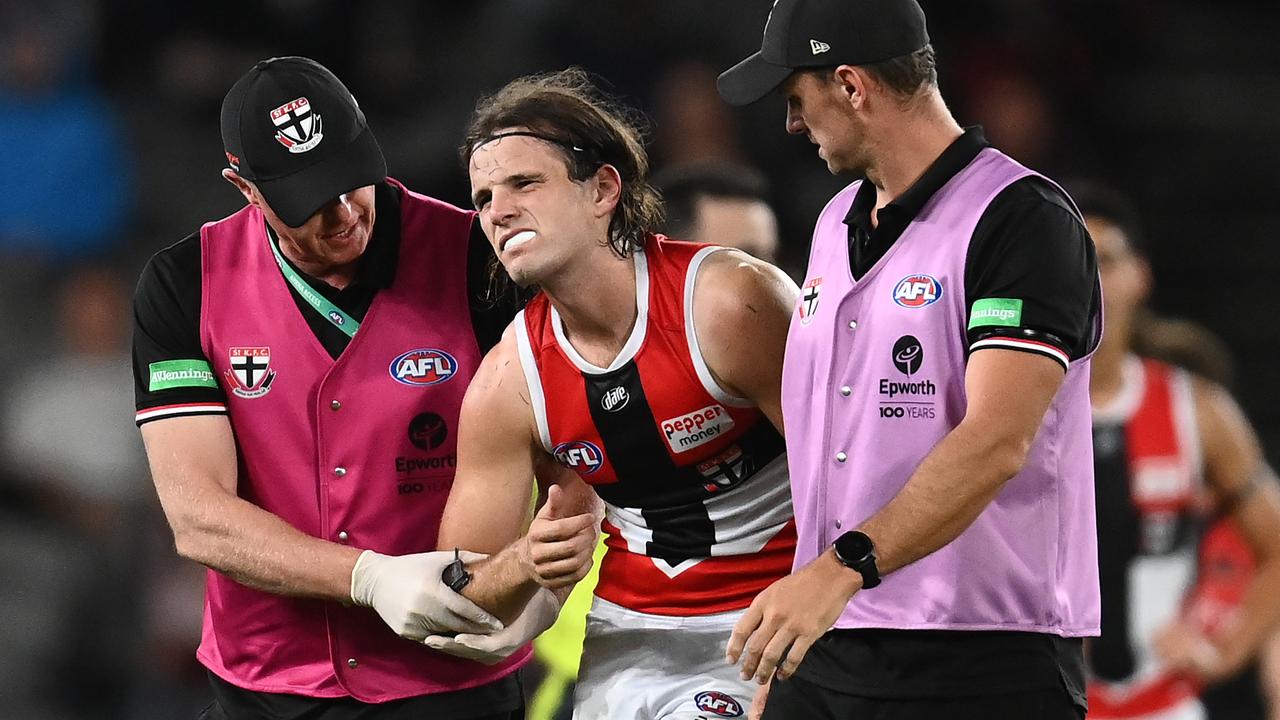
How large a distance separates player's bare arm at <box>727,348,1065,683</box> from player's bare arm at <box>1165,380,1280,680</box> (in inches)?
119

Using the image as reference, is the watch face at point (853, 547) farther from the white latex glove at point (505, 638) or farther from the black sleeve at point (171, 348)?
the black sleeve at point (171, 348)

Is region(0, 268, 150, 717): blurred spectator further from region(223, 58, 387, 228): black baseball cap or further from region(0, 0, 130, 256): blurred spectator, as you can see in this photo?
region(223, 58, 387, 228): black baseball cap

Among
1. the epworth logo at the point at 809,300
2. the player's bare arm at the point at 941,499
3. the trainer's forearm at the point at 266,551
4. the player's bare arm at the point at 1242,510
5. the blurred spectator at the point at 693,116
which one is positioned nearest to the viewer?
the player's bare arm at the point at 941,499

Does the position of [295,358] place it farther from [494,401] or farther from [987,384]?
[987,384]

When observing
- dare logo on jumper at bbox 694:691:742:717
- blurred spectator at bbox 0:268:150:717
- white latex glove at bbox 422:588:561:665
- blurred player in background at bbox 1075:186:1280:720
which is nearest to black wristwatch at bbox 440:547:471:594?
white latex glove at bbox 422:588:561:665

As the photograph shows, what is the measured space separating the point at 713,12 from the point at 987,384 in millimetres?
5940

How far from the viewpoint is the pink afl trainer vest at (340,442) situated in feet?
12.4

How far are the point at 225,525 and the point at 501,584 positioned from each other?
0.61 m

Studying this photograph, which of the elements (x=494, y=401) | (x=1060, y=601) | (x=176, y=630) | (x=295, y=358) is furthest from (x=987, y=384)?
(x=176, y=630)

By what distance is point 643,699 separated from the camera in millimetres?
3764

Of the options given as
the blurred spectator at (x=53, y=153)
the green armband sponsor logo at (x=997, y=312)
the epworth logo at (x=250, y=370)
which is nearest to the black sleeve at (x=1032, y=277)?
the green armband sponsor logo at (x=997, y=312)

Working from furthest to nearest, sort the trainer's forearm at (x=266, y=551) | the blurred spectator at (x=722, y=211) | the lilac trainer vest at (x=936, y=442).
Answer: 1. the blurred spectator at (x=722, y=211)
2. the trainer's forearm at (x=266, y=551)
3. the lilac trainer vest at (x=936, y=442)

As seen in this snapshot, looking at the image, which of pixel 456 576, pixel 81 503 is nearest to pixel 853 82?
pixel 456 576

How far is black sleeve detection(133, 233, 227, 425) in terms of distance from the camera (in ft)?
12.4
